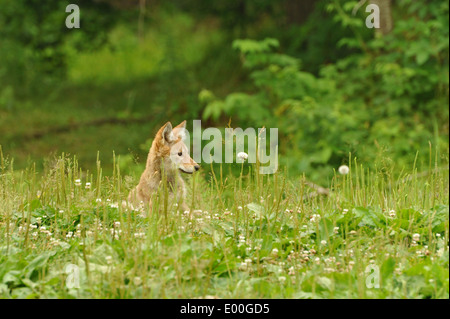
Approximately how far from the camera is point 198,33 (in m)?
17.3

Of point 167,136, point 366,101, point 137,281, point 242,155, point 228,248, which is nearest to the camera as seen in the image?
point 137,281

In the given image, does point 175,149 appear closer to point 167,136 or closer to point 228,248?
point 167,136

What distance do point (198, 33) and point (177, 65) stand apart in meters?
5.12

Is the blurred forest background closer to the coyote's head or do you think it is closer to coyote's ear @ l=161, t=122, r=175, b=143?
the coyote's head

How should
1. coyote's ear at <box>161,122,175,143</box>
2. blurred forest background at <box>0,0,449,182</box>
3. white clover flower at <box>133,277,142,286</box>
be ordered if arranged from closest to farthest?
white clover flower at <box>133,277,142,286</box>, coyote's ear at <box>161,122,175,143</box>, blurred forest background at <box>0,0,449,182</box>

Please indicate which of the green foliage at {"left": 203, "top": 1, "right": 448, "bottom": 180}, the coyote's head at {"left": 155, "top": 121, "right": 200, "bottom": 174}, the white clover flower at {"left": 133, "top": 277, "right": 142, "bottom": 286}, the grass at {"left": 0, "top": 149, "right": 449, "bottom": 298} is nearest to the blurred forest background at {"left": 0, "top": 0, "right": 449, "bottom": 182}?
the green foliage at {"left": 203, "top": 1, "right": 448, "bottom": 180}

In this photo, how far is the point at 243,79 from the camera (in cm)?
1366

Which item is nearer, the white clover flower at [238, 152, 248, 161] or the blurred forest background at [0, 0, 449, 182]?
the white clover flower at [238, 152, 248, 161]

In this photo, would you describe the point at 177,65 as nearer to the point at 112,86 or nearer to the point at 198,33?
the point at 112,86

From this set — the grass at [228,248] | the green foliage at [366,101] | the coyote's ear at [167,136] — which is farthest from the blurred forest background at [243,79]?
the grass at [228,248]

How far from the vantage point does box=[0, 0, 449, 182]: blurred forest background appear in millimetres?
10000

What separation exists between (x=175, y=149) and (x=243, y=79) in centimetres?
827

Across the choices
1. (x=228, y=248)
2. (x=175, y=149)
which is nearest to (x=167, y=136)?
(x=175, y=149)

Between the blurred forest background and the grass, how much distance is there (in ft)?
11.8
